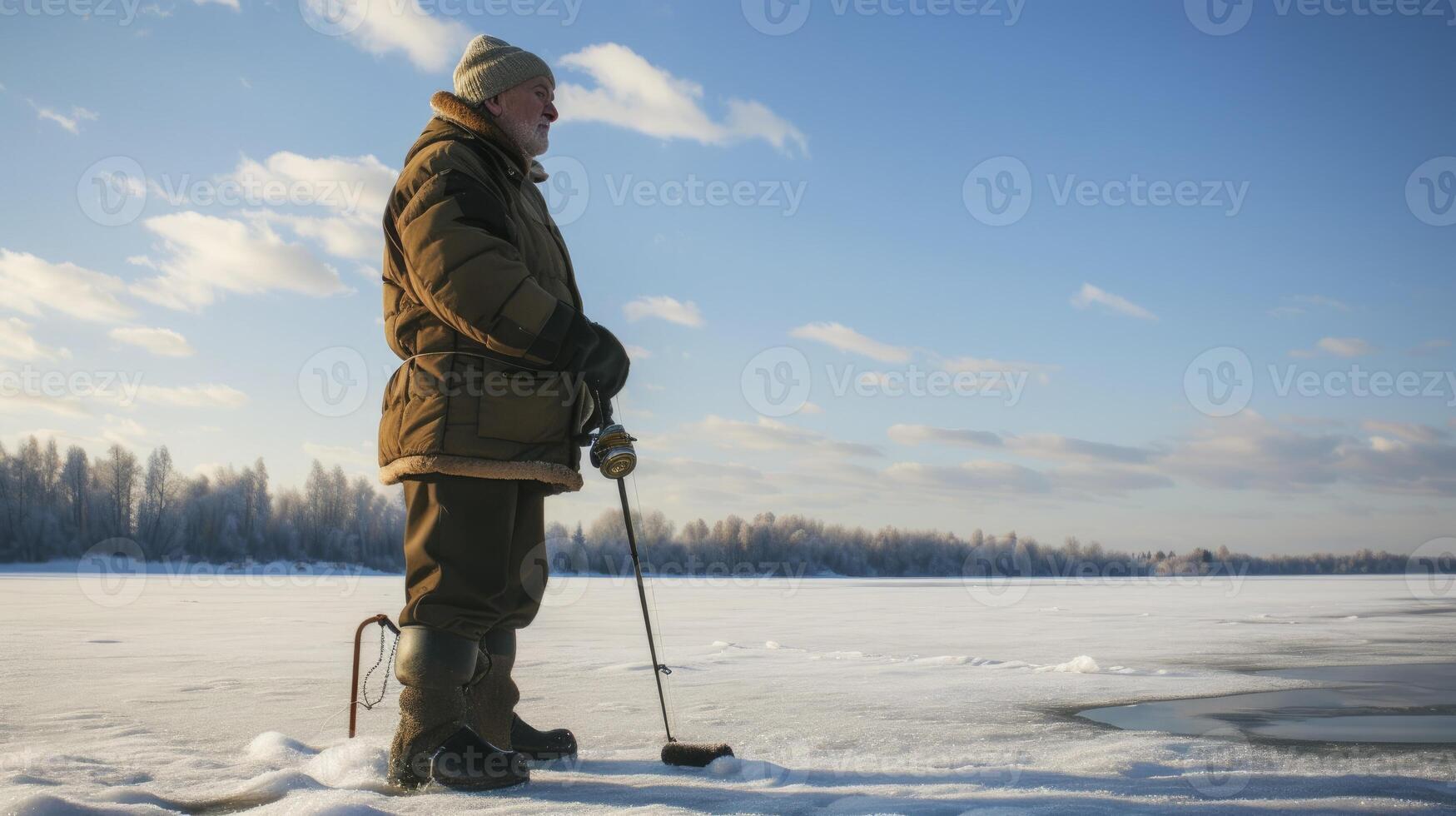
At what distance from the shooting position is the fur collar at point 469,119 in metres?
2.73

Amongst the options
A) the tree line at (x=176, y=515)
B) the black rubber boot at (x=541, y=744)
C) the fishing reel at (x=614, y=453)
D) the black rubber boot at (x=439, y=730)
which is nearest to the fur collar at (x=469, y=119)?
the fishing reel at (x=614, y=453)

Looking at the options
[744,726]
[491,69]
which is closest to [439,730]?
[744,726]

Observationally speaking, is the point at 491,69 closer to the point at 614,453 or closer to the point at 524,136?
the point at 524,136

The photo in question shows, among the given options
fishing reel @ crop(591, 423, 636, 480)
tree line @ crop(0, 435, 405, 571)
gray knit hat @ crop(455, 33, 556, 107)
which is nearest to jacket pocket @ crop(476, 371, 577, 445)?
fishing reel @ crop(591, 423, 636, 480)

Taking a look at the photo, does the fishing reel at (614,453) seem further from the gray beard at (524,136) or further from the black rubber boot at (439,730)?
the gray beard at (524,136)

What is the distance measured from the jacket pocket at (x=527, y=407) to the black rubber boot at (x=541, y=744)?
90cm

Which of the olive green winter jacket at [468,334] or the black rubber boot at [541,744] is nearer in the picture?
the olive green winter jacket at [468,334]

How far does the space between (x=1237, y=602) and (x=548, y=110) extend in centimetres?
1587

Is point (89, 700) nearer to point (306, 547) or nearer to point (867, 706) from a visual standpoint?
point (867, 706)

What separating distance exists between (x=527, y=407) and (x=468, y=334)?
0.25 m

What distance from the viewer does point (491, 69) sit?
2760mm

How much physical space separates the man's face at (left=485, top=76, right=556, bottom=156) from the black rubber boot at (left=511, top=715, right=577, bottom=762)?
1.75 m

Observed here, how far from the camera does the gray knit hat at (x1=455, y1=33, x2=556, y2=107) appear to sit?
109 inches

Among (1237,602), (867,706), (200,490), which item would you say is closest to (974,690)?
(867,706)
